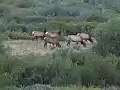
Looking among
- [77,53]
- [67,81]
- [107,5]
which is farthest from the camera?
[107,5]

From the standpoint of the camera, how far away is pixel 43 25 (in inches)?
1078

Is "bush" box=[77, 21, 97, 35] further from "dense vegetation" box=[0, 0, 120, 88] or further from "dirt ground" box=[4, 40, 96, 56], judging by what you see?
"dense vegetation" box=[0, 0, 120, 88]

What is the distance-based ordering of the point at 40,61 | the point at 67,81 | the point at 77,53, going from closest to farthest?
the point at 67,81, the point at 40,61, the point at 77,53

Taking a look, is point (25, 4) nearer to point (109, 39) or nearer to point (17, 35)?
point (17, 35)

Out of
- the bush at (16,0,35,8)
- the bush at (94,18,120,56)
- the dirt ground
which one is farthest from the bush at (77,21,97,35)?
the bush at (16,0,35,8)

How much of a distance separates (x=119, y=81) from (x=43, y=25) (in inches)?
550

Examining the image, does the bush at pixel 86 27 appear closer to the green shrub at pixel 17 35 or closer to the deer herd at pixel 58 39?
the deer herd at pixel 58 39

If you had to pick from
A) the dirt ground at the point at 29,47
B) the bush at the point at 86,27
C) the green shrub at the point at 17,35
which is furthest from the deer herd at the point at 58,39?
the bush at the point at 86,27

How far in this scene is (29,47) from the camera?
22.1 metres

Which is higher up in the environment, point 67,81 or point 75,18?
point 67,81

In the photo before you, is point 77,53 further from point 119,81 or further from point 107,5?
point 107,5

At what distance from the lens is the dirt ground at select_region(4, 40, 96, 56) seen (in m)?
20.4

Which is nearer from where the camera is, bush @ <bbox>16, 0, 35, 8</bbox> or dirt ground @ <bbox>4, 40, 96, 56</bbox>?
dirt ground @ <bbox>4, 40, 96, 56</bbox>

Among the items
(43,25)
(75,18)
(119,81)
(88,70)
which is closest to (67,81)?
(88,70)
